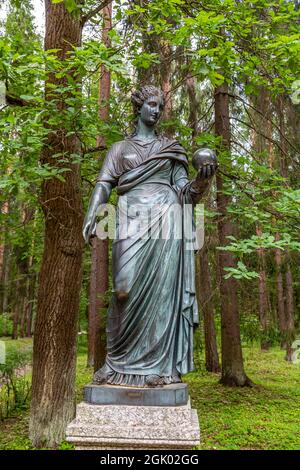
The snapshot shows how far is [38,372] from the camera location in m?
6.51

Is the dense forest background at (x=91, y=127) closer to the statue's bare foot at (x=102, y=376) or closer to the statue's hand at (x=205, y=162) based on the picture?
the statue's hand at (x=205, y=162)

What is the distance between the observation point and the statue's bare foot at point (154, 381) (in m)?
3.01

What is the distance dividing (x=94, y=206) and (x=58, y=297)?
3.41 meters

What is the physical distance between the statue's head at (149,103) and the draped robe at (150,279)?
0.27 metres

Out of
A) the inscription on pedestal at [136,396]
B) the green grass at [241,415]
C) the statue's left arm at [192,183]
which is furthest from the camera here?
the green grass at [241,415]

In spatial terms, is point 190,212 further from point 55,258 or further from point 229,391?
point 229,391

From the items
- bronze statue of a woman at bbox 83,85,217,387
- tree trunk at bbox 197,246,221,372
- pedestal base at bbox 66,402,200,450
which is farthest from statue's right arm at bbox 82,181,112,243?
tree trunk at bbox 197,246,221,372

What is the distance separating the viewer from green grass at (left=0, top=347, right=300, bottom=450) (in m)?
6.67

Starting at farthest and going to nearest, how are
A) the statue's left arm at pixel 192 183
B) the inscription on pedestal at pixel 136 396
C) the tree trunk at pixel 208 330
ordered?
the tree trunk at pixel 208 330 → the statue's left arm at pixel 192 183 → the inscription on pedestal at pixel 136 396

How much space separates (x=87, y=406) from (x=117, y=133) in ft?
13.2

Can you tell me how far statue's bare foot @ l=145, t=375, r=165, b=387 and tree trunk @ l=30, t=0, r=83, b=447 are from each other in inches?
146

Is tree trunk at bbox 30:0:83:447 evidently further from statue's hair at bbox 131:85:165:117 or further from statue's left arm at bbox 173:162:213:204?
statue's left arm at bbox 173:162:213:204

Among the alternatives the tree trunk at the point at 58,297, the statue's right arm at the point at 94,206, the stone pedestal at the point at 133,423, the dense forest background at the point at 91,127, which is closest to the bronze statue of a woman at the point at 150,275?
the statue's right arm at the point at 94,206

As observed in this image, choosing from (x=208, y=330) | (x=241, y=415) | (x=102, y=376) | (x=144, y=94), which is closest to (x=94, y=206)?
(x=144, y=94)
